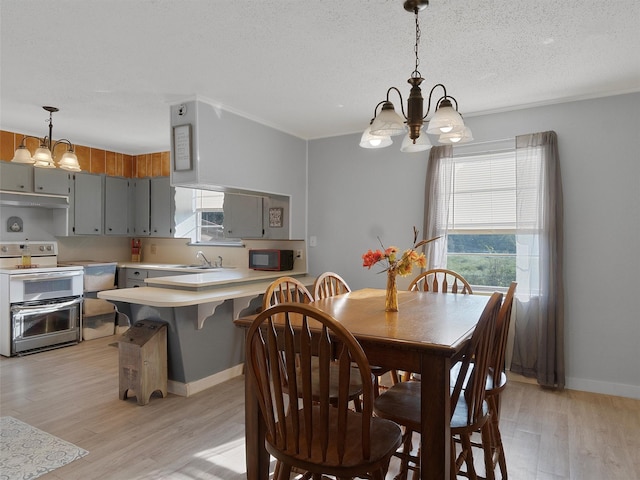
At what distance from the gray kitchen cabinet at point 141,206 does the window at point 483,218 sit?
3997mm

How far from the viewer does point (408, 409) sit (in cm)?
179

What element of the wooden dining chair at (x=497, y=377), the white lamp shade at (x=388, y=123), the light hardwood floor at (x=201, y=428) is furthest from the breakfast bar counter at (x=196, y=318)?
the wooden dining chair at (x=497, y=377)

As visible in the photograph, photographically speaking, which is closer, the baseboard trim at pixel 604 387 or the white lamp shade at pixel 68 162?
the baseboard trim at pixel 604 387

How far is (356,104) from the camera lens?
3578 mm

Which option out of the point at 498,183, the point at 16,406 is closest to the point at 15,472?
the point at 16,406

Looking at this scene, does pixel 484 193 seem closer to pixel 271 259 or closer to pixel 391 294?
pixel 391 294

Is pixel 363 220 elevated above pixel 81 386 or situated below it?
above

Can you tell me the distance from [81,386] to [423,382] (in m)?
3.08

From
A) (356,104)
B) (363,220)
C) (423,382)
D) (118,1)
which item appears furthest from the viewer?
(363,220)

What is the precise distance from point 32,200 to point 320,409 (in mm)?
4651

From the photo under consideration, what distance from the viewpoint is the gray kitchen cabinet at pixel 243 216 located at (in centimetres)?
461

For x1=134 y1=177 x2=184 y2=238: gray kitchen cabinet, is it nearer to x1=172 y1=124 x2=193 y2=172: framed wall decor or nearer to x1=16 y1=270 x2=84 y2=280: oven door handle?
x1=16 y1=270 x2=84 y2=280: oven door handle

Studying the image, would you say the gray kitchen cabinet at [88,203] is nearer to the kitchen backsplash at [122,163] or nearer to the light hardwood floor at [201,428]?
the kitchen backsplash at [122,163]

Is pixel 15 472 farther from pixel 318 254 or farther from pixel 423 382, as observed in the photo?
pixel 318 254
